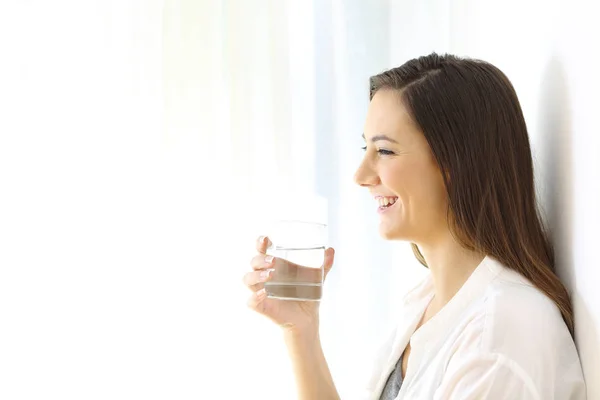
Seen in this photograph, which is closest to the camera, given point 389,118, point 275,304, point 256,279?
point 389,118

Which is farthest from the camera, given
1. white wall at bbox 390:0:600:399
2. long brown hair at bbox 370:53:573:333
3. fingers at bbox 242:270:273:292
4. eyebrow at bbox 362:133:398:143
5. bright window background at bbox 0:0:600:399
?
bright window background at bbox 0:0:600:399

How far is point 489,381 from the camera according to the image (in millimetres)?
948

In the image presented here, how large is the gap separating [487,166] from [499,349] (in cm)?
31

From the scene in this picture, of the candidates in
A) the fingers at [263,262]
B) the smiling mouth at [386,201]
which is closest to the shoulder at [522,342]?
the smiling mouth at [386,201]

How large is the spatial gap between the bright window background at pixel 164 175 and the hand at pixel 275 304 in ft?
1.11

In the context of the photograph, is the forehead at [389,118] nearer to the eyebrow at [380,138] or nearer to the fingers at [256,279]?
the eyebrow at [380,138]

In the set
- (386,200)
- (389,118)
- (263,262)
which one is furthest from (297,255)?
(389,118)

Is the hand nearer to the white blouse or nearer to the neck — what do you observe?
the neck

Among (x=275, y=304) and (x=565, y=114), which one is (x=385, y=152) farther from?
(x=275, y=304)

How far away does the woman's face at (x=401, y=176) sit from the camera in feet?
3.93

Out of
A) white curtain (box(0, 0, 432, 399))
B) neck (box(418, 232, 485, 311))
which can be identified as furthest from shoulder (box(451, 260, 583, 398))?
white curtain (box(0, 0, 432, 399))

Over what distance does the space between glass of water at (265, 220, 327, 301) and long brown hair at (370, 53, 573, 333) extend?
26cm

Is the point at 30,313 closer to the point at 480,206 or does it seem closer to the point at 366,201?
the point at 366,201

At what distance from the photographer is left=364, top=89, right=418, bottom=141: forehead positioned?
4.00ft
